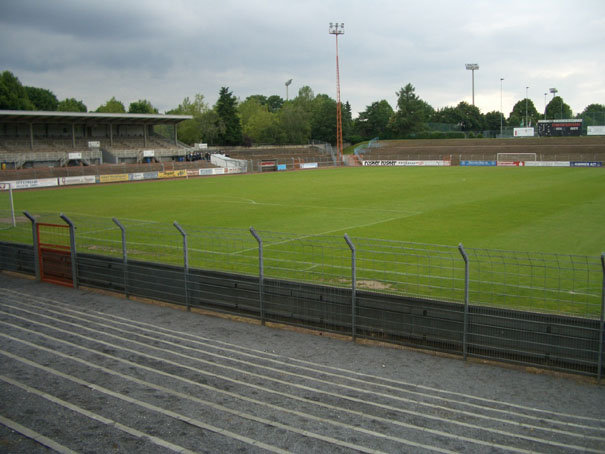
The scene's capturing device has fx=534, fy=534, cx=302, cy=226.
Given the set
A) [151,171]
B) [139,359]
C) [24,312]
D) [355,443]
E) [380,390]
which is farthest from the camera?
[151,171]

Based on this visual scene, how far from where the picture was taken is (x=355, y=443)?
20.0 feet

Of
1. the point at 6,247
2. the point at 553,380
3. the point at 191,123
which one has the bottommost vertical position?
the point at 553,380

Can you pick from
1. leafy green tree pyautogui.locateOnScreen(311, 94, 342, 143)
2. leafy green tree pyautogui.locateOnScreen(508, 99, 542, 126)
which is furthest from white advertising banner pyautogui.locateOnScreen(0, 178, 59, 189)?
leafy green tree pyautogui.locateOnScreen(508, 99, 542, 126)

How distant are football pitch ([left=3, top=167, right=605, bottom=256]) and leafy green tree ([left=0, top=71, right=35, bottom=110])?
212ft

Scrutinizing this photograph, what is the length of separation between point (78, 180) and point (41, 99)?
270 ft

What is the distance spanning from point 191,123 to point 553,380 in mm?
105004

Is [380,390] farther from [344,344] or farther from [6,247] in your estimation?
[6,247]

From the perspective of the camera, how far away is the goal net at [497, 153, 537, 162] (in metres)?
75.1

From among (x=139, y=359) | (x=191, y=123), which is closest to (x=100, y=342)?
(x=139, y=359)

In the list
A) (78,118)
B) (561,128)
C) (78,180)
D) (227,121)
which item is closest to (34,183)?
(78,180)

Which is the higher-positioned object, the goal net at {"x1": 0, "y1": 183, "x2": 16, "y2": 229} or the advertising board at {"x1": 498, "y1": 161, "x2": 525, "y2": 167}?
the advertising board at {"x1": 498, "y1": 161, "x2": 525, "y2": 167}

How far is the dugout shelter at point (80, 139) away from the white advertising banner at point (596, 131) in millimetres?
64223

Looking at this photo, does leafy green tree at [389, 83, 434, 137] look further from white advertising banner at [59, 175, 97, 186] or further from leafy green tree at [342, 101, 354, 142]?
white advertising banner at [59, 175, 97, 186]

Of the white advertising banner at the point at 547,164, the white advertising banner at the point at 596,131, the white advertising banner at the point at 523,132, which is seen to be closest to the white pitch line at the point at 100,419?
the white advertising banner at the point at 547,164
